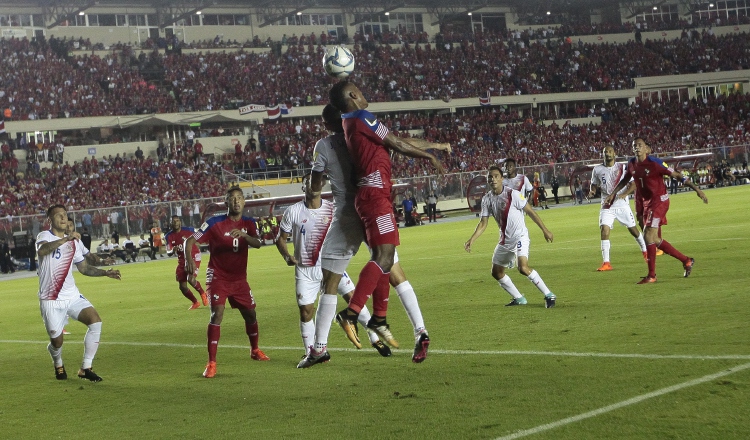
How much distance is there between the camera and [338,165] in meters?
8.62

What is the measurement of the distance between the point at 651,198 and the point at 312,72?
2345 inches

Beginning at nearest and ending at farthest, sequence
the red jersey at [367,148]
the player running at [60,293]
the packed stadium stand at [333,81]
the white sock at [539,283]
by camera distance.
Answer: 1. the red jersey at [367,148]
2. the player running at [60,293]
3. the white sock at [539,283]
4. the packed stadium stand at [333,81]

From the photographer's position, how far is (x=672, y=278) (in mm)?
15461

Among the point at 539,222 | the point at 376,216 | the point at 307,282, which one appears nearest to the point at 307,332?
the point at 307,282

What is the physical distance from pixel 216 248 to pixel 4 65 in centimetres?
5818

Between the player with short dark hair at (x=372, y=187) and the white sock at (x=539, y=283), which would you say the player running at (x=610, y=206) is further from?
the player with short dark hair at (x=372, y=187)

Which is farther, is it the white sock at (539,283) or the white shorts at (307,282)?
the white sock at (539,283)

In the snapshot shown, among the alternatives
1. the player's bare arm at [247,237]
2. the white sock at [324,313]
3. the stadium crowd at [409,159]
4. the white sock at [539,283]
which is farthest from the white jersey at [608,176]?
the stadium crowd at [409,159]

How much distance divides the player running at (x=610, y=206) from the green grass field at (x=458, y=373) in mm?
663

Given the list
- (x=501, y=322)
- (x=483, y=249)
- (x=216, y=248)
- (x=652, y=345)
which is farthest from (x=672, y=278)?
(x=483, y=249)

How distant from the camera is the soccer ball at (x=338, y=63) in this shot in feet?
32.8

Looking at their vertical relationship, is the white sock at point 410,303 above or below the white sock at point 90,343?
above

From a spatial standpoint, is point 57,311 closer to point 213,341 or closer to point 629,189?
point 213,341

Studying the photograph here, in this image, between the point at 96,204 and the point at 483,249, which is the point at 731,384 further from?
the point at 96,204
